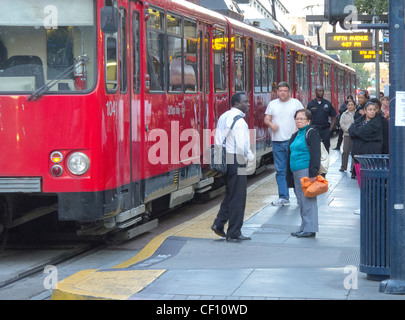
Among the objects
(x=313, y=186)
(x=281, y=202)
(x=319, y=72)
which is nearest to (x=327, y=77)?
(x=319, y=72)

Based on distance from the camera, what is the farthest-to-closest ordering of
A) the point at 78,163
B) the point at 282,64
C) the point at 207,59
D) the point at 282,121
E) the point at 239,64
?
the point at 282,64 < the point at 239,64 < the point at 207,59 < the point at 282,121 < the point at 78,163

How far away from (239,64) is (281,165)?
3.88 m

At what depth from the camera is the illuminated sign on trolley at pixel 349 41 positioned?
30.3 m

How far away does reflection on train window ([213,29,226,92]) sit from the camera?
15.6 metres

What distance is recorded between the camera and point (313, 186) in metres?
11.0

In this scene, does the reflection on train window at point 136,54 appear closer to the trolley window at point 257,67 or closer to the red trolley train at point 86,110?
the red trolley train at point 86,110

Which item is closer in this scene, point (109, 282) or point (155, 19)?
point (109, 282)

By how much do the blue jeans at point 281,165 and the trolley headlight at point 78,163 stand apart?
5.13 meters

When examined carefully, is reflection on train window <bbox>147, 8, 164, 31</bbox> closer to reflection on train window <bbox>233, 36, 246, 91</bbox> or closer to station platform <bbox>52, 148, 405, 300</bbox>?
station platform <bbox>52, 148, 405, 300</bbox>

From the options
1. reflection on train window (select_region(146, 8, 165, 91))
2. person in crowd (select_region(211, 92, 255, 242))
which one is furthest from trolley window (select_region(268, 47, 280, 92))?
person in crowd (select_region(211, 92, 255, 242))

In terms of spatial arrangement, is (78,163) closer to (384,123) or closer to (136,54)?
(136,54)

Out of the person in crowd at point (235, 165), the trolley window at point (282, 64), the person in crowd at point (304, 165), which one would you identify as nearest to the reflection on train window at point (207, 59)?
the person in crowd at point (304, 165)

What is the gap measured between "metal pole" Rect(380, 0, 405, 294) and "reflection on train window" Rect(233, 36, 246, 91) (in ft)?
31.1

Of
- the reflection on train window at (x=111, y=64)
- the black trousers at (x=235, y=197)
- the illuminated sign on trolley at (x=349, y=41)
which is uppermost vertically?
the illuminated sign on trolley at (x=349, y=41)
